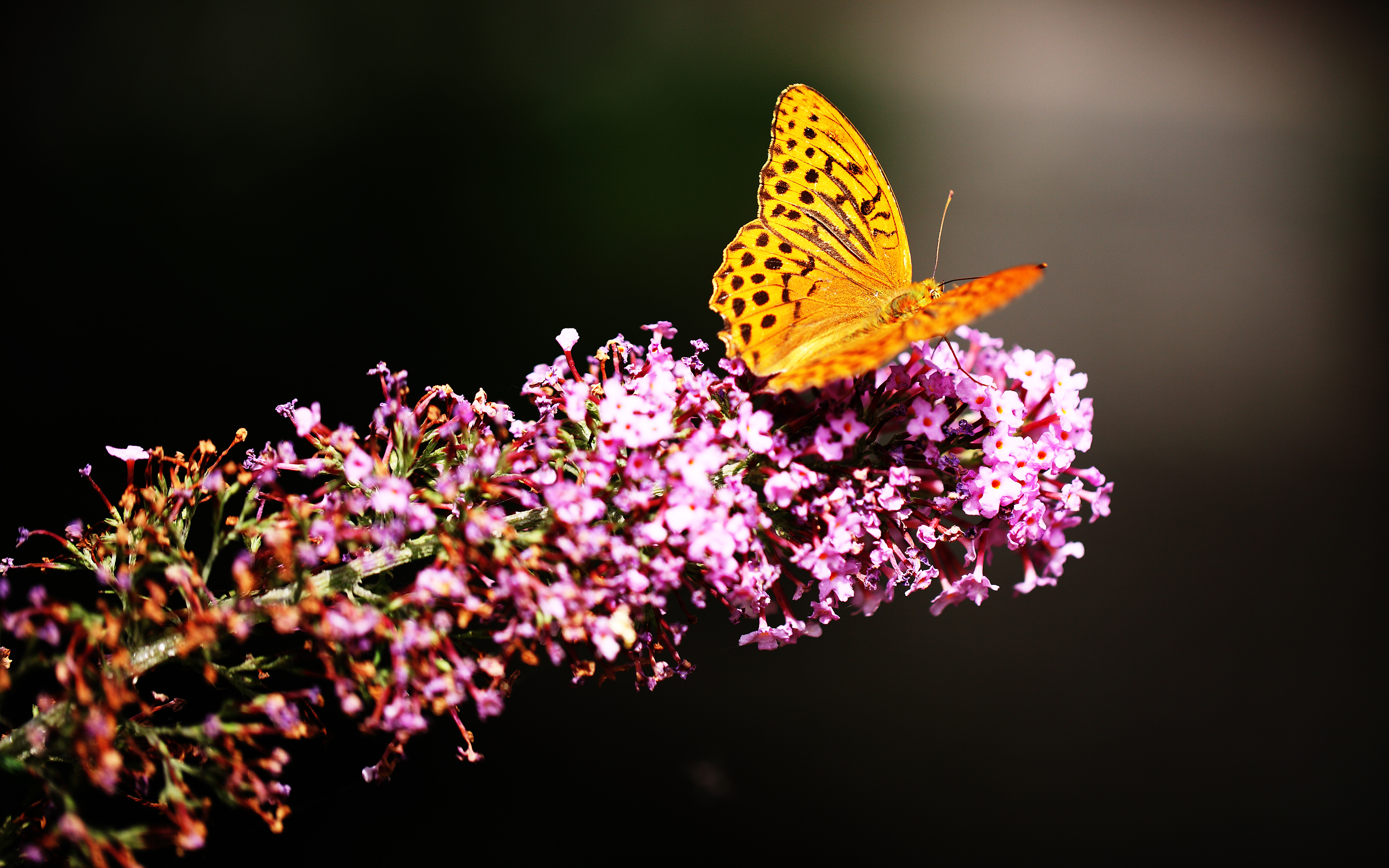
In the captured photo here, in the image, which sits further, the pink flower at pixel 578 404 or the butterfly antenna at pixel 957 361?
the butterfly antenna at pixel 957 361

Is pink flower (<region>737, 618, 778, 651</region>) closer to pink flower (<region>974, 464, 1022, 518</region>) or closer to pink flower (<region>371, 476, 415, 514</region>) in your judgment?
pink flower (<region>974, 464, 1022, 518</region>)

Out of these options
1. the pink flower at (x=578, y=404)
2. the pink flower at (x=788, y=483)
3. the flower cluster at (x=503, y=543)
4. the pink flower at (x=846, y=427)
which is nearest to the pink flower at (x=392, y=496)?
the flower cluster at (x=503, y=543)

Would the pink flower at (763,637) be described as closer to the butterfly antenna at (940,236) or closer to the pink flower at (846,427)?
the pink flower at (846,427)

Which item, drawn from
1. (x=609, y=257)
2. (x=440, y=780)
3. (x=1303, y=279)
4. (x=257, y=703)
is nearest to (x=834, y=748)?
(x=440, y=780)

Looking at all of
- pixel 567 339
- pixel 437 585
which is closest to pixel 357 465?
pixel 437 585

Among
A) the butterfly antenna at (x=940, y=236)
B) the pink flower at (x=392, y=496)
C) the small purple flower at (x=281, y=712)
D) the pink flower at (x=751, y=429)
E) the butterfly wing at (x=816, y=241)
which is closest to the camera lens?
the small purple flower at (x=281, y=712)

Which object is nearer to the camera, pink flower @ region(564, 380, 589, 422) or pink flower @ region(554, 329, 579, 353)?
pink flower @ region(564, 380, 589, 422)

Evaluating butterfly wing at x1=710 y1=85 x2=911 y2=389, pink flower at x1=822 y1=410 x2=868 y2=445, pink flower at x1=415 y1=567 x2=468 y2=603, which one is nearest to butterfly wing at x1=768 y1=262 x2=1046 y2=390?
pink flower at x1=822 y1=410 x2=868 y2=445

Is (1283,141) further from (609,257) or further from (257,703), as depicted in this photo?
(257,703)
